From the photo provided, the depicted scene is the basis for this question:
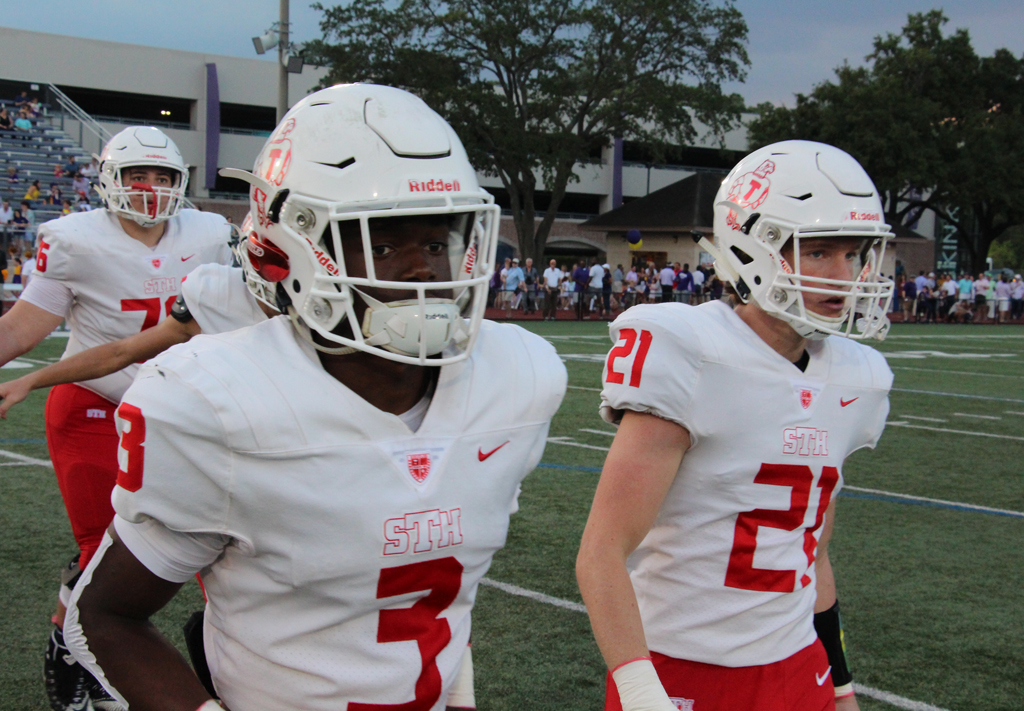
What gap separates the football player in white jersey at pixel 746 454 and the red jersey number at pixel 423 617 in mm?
341

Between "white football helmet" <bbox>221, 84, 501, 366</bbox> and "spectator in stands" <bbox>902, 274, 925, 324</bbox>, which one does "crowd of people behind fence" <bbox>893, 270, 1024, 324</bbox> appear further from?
"white football helmet" <bbox>221, 84, 501, 366</bbox>

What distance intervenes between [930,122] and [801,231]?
38222 millimetres

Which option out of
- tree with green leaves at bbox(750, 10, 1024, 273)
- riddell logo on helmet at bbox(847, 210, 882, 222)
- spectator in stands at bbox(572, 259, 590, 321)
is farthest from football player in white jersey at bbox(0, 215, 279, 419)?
tree with green leaves at bbox(750, 10, 1024, 273)

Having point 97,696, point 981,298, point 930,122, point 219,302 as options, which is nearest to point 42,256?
point 219,302

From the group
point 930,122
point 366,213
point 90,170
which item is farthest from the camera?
point 930,122

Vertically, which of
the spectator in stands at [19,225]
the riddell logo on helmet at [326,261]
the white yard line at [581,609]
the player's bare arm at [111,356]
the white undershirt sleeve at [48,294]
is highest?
the spectator in stands at [19,225]

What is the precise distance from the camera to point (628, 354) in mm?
2217

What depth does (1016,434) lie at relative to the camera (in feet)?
30.5

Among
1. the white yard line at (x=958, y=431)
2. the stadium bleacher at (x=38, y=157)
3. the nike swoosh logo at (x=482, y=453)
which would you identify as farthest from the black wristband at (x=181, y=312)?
the stadium bleacher at (x=38, y=157)

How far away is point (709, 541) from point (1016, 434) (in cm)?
807

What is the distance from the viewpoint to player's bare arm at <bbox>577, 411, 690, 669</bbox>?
6.29ft

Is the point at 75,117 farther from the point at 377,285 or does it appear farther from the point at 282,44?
the point at 377,285

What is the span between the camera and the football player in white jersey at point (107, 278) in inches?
146

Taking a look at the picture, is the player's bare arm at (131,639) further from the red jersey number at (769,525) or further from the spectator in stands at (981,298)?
the spectator in stands at (981,298)
